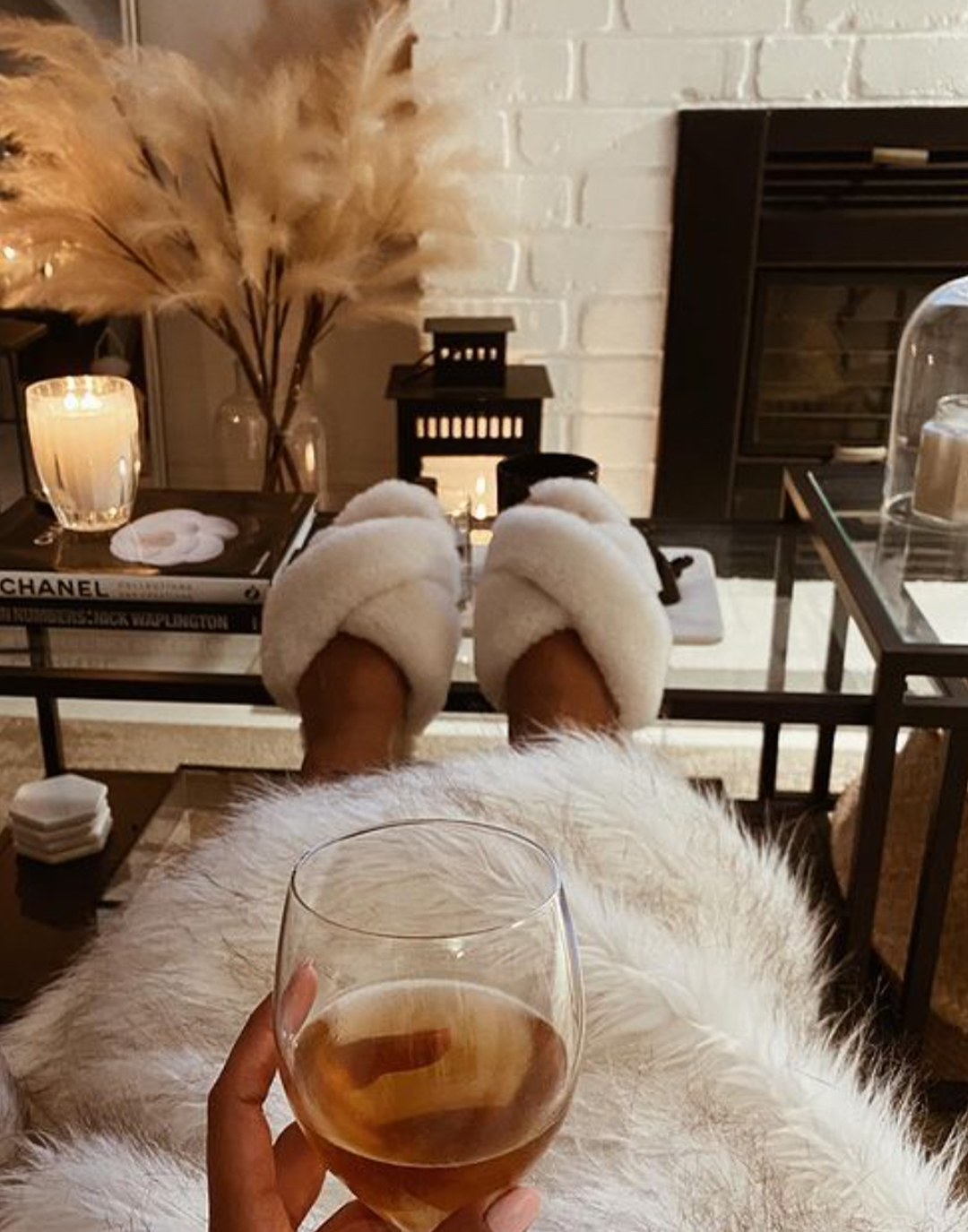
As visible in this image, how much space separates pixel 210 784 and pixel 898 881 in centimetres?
74

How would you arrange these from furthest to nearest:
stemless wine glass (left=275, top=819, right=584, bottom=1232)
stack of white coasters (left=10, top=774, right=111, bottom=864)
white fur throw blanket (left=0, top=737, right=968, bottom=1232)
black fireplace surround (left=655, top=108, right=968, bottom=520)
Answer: black fireplace surround (left=655, top=108, right=968, bottom=520), stack of white coasters (left=10, top=774, right=111, bottom=864), white fur throw blanket (left=0, top=737, right=968, bottom=1232), stemless wine glass (left=275, top=819, right=584, bottom=1232)

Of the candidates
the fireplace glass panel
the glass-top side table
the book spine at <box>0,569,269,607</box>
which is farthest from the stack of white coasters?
the fireplace glass panel

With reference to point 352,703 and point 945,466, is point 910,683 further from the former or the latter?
point 352,703

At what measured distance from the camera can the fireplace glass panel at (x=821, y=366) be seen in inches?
86.0

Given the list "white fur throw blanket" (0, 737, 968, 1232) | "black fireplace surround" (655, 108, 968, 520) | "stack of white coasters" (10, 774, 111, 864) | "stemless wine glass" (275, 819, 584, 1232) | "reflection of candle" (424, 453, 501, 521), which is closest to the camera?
"stemless wine glass" (275, 819, 584, 1232)

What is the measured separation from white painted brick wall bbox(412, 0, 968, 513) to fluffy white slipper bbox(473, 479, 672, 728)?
0.94 meters

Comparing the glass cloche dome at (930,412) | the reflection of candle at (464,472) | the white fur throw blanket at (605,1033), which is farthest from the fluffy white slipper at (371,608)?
the reflection of candle at (464,472)

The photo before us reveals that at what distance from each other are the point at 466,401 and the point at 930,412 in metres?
0.72

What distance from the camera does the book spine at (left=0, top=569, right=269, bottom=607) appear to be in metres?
1.17

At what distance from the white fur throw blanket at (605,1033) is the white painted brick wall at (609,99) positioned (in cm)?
133

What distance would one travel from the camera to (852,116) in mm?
1938

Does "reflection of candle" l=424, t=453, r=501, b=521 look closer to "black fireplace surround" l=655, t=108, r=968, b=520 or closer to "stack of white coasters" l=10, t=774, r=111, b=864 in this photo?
"black fireplace surround" l=655, t=108, r=968, b=520

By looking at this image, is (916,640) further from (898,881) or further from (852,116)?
(852,116)

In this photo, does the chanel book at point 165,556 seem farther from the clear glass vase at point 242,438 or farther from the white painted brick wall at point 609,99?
the white painted brick wall at point 609,99
